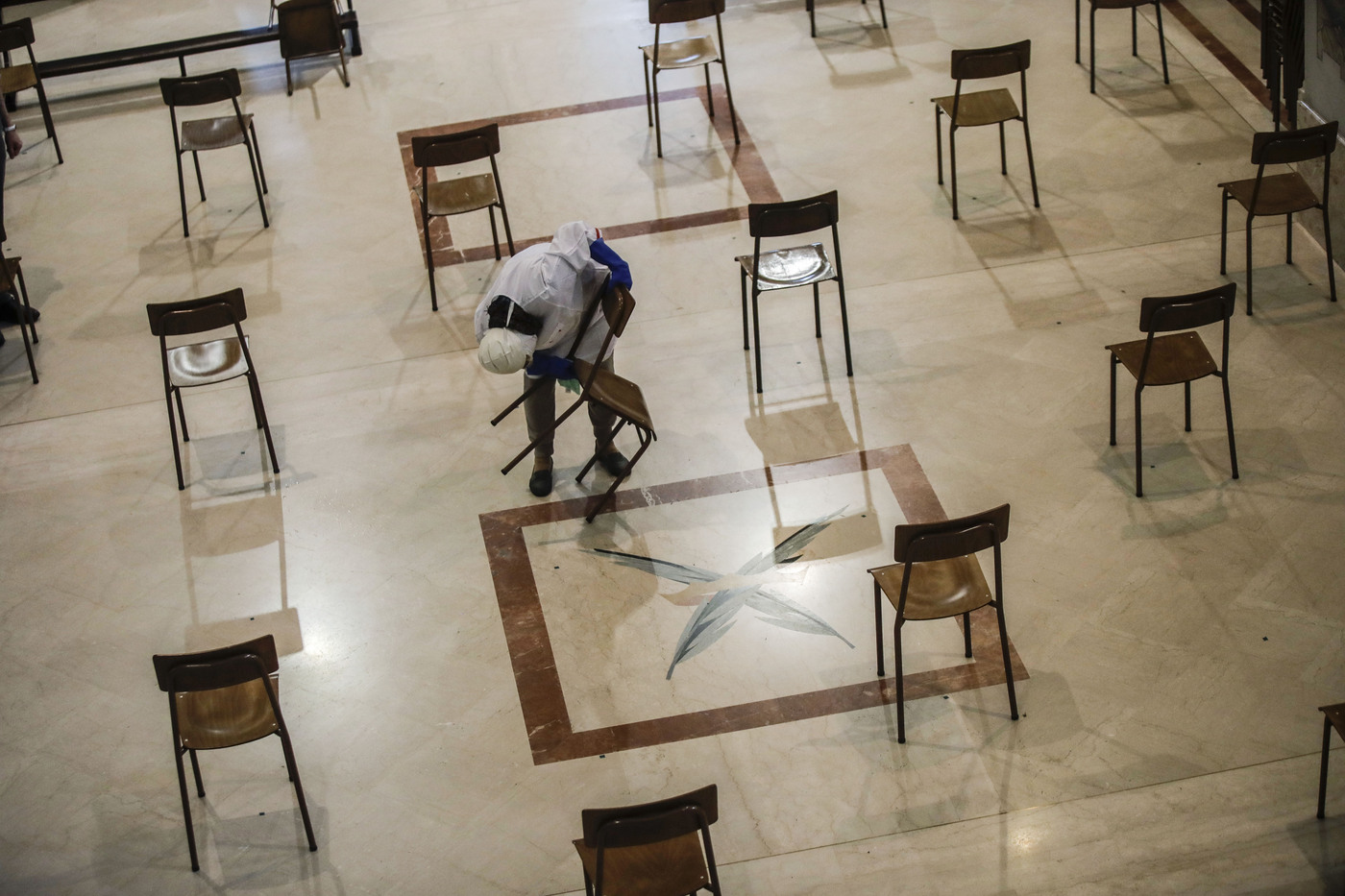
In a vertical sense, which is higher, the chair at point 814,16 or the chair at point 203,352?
the chair at point 814,16

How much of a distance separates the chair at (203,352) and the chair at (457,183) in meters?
1.19

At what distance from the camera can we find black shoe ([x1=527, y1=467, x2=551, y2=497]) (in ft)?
19.2

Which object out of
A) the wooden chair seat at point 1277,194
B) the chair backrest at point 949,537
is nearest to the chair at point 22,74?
the chair backrest at point 949,537

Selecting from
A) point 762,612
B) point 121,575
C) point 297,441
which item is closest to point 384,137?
point 297,441

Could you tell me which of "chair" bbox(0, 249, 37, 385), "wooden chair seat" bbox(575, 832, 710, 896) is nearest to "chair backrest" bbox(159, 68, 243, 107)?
"chair" bbox(0, 249, 37, 385)

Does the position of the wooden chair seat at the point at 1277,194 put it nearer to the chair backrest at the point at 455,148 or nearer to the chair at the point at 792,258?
the chair at the point at 792,258

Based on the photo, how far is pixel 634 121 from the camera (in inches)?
328

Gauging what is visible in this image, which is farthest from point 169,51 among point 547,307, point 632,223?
point 547,307

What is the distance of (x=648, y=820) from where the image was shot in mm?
3736

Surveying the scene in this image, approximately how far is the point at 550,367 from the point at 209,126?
128 inches

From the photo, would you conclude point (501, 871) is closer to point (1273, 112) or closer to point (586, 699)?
point (586, 699)

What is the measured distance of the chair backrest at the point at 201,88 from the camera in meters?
7.42

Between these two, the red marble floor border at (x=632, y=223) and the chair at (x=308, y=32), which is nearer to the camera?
the red marble floor border at (x=632, y=223)

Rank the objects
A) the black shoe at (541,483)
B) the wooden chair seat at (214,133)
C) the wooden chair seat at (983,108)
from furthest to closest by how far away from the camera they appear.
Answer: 1. the wooden chair seat at (214,133)
2. the wooden chair seat at (983,108)
3. the black shoe at (541,483)
